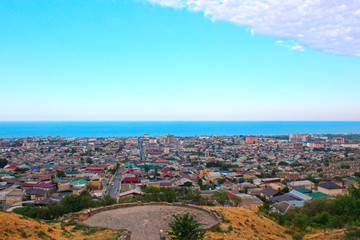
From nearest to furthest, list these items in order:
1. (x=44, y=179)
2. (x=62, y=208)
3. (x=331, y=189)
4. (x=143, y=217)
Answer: (x=143, y=217), (x=62, y=208), (x=331, y=189), (x=44, y=179)

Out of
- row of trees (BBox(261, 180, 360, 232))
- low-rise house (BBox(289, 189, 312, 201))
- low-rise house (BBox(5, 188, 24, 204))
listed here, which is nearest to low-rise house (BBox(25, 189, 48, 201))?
low-rise house (BBox(5, 188, 24, 204))

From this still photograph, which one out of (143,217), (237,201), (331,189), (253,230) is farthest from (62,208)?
(331,189)

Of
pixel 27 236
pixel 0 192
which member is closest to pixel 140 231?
pixel 27 236

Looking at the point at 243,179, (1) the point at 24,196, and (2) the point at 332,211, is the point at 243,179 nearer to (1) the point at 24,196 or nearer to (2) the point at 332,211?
(2) the point at 332,211

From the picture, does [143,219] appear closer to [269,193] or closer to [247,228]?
[247,228]

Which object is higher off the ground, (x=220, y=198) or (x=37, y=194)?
(x=220, y=198)

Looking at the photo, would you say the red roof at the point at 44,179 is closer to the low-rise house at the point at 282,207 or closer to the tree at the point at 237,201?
the tree at the point at 237,201

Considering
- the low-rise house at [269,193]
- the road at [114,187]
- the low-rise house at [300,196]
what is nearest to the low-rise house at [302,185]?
the low-rise house at [300,196]

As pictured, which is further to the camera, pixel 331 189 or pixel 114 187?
pixel 114 187
